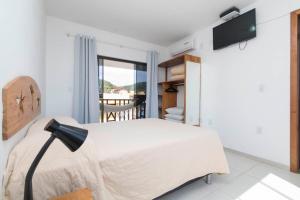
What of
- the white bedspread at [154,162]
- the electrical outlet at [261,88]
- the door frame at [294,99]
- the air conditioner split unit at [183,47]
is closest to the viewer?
the white bedspread at [154,162]

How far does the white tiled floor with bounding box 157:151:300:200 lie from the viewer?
1503mm

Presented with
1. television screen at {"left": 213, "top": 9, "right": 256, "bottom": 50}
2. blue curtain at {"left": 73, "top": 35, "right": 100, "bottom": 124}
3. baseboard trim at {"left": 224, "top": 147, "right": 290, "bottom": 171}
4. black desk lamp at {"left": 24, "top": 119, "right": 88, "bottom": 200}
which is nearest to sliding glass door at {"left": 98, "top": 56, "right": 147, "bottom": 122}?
blue curtain at {"left": 73, "top": 35, "right": 100, "bottom": 124}

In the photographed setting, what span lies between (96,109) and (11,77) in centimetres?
233

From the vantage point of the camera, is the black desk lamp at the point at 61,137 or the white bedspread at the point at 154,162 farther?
the white bedspread at the point at 154,162

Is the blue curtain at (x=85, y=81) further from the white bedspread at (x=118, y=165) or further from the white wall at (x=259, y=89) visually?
the white wall at (x=259, y=89)

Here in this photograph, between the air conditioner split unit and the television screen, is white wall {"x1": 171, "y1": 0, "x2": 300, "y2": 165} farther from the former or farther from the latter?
the air conditioner split unit

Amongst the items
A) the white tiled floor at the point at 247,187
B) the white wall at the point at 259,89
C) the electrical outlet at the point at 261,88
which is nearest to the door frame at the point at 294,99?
the white wall at the point at 259,89

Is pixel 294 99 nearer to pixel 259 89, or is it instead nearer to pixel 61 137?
pixel 259 89

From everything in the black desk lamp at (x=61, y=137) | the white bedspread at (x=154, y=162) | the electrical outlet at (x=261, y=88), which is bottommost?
the white bedspread at (x=154, y=162)

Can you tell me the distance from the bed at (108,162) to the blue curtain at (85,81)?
5.55 feet

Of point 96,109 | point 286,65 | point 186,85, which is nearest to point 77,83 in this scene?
point 96,109

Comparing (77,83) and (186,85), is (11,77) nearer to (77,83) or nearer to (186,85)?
(77,83)

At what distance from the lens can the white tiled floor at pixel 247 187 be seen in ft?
4.93

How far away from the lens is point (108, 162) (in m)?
1.04
